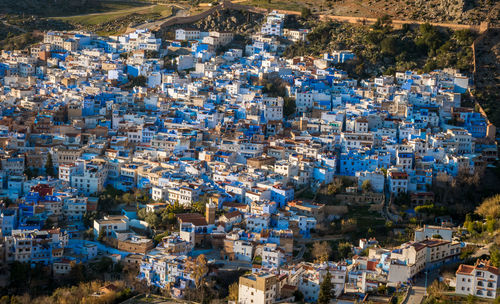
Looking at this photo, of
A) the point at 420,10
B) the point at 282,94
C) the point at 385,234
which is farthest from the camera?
the point at 420,10

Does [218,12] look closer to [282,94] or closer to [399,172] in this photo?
[282,94]

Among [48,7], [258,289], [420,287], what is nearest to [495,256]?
[420,287]

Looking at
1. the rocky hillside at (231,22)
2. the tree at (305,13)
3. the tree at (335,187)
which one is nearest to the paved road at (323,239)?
the tree at (335,187)

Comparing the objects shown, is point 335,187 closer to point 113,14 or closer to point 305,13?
point 305,13

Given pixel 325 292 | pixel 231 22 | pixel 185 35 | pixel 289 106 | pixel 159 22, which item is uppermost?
pixel 231 22

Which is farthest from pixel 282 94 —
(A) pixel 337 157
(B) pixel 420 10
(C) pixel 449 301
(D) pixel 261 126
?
(C) pixel 449 301

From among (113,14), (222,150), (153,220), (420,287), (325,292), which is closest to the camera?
(325,292)

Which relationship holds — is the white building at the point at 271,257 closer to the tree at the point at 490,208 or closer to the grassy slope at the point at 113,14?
the tree at the point at 490,208
